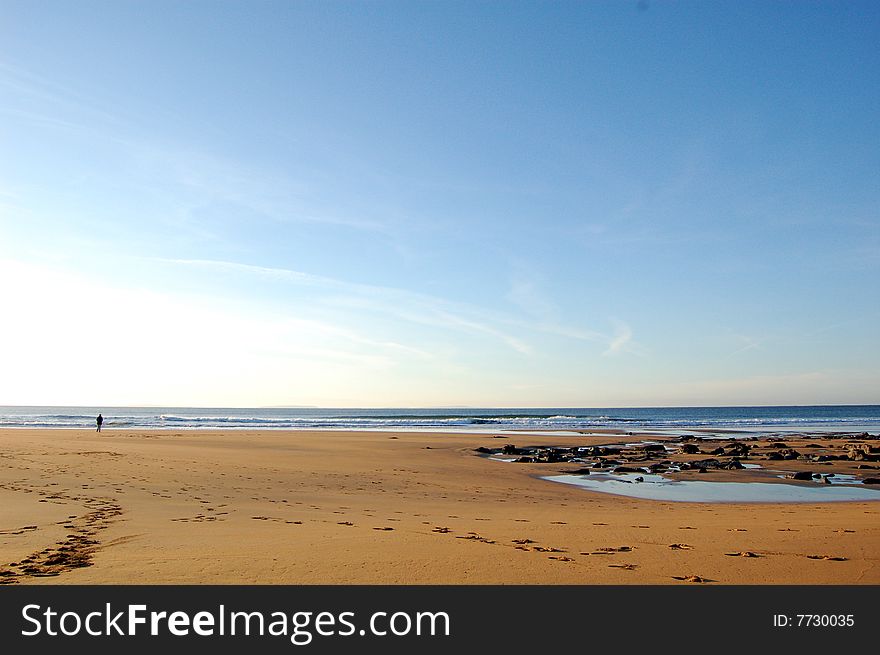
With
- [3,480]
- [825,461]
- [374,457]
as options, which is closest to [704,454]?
[825,461]

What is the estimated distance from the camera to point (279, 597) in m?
5.36

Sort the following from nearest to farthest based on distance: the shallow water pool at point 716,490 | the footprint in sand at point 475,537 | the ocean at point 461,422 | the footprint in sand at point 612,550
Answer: the footprint in sand at point 612,550 → the footprint in sand at point 475,537 → the shallow water pool at point 716,490 → the ocean at point 461,422

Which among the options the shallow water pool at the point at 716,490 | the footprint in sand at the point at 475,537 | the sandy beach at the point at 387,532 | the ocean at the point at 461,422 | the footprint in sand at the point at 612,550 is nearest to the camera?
the sandy beach at the point at 387,532

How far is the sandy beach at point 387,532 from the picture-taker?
6.25 metres

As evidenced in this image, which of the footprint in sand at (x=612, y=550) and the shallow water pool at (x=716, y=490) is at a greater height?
the footprint in sand at (x=612, y=550)

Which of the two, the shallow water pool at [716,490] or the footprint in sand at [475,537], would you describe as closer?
the footprint in sand at [475,537]

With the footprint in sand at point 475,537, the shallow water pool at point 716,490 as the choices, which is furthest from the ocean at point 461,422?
the footprint in sand at point 475,537

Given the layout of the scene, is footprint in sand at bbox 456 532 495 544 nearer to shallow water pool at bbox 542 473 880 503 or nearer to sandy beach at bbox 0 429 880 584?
sandy beach at bbox 0 429 880 584

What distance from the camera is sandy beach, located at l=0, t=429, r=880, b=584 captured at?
6254 mm

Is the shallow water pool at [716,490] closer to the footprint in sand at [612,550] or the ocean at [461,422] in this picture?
the footprint in sand at [612,550]

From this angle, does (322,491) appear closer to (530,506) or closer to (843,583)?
(530,506)

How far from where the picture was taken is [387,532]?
8977 millimetres

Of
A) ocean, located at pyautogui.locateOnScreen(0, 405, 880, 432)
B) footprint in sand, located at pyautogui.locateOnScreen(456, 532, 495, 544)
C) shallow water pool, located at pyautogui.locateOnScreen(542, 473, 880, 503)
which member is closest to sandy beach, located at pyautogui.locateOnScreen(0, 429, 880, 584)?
footprint in sand, located at pyautogui.locateOnScreen(456, 532, 495, 544)

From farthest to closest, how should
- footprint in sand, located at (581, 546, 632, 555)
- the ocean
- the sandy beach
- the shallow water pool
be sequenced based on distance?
the ocean, the shallow water pool, footprint in sand, located at (581, 546, 632, 555), the sandy beach
